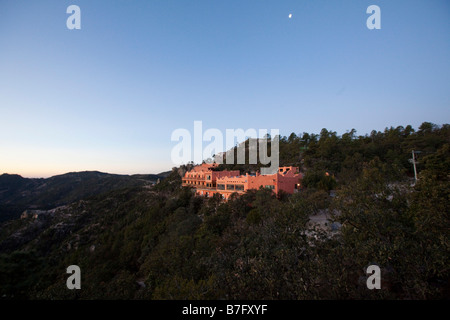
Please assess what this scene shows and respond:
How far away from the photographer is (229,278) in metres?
6.59

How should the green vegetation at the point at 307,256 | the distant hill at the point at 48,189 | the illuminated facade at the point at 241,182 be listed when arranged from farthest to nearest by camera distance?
the distant hill at the point at 48,189 → the illuminated facade at the point at 241,182 → the green vegetation at the point at 307,256

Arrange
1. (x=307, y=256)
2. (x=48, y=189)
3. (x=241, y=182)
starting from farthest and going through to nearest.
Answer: (x=48, y=189) → (x=241, y=182) → (x=307, y=256)

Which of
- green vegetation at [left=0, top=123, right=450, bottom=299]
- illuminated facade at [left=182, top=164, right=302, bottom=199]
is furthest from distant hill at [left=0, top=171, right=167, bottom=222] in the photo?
green vegetation at [left=0, top=123, right=450, bottom=299]

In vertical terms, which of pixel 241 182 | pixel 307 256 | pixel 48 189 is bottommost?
pixel 48 189

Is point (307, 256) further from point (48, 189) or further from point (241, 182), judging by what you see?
point (48, 189)

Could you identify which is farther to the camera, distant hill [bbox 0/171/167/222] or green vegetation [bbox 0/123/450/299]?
distant hill [bbox 0/171/167/222]

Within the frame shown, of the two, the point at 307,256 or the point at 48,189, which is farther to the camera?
the point at 48,189

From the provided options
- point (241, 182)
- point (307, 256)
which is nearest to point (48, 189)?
point (241, 182)

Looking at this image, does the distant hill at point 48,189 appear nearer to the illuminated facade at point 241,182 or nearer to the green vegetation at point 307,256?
the illuminated facade at point 241,182

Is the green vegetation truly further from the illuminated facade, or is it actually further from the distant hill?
the distant hill

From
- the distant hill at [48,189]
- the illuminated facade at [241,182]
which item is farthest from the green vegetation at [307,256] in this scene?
the distant hill at [48,189]

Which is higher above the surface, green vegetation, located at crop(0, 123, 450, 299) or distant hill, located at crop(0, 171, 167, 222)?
green vegetation, located at crop(0, 123, 450, 299)

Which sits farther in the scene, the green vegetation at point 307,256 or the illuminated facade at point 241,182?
the illuminated facade at point 241,182

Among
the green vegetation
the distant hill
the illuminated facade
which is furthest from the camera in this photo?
the distant hill
